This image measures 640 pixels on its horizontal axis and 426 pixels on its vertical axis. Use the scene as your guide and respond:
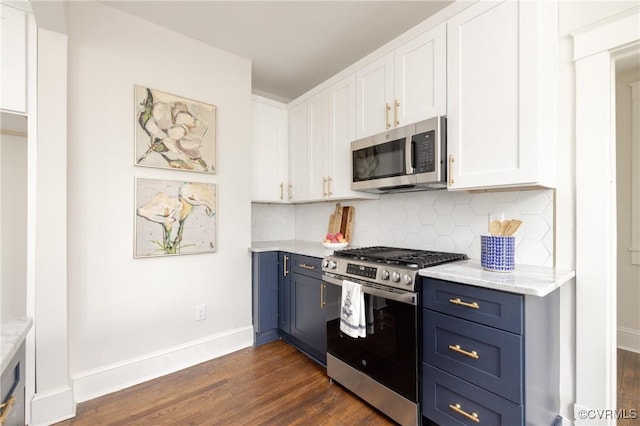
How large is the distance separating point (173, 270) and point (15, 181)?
1213 mm

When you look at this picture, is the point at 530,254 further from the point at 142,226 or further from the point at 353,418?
the point at 142,226

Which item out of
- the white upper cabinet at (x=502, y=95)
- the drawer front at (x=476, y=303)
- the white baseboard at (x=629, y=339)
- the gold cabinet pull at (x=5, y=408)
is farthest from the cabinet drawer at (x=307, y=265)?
the white baseboard at (x=629, y=339)

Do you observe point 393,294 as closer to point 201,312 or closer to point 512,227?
point 512,227

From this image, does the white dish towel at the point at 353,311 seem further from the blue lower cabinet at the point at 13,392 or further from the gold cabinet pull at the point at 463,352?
the blue lower cabinet at the point at 13,392

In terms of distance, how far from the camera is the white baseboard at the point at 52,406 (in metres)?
1.75

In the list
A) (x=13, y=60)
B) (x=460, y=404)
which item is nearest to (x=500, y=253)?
(x=460, y=404)

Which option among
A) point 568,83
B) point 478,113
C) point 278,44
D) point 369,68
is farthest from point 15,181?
point 568,83

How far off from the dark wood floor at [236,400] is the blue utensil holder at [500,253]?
1121 mm

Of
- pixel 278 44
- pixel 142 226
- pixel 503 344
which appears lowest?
pixel 503 344

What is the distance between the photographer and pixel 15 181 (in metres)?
2.07

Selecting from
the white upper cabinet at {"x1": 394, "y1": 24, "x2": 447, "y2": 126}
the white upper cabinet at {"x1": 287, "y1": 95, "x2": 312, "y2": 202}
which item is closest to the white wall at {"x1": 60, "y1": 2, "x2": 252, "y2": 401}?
the white upper cabinet at {"x1": 287, "y1": 95, "x2": 312, "y2": 202}

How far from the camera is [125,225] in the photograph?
221cm

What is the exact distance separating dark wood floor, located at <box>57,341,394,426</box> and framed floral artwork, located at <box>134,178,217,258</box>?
3.19 ft

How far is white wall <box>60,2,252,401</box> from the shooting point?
2035 millimetres
